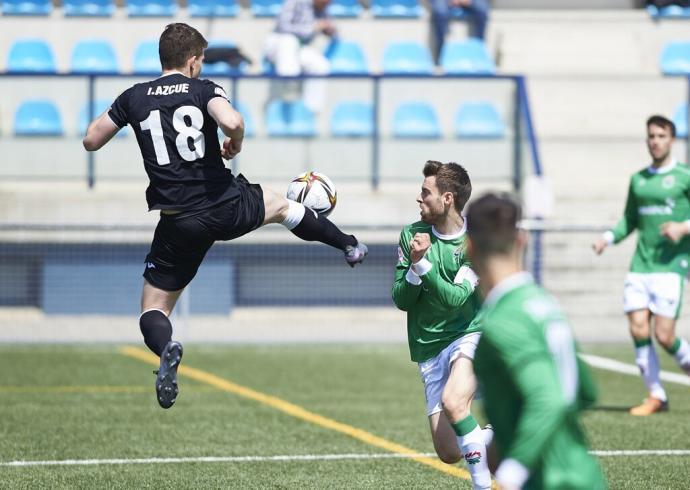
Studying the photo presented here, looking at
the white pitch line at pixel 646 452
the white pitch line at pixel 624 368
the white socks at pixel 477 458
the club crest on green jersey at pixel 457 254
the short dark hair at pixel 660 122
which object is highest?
the short dark hair at pixel 660 122

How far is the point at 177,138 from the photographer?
22.8ft

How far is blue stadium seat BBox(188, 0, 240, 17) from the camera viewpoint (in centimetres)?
2006

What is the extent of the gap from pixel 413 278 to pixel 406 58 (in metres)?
13.7

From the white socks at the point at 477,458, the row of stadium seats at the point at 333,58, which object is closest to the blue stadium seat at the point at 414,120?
the row of stadium seats at the point at 333,58

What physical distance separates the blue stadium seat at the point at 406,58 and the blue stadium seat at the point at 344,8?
957 millimetres

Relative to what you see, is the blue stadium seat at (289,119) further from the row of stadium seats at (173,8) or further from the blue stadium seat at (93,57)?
the row of stadium seats at (173,8)

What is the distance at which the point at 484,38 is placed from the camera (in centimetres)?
2045

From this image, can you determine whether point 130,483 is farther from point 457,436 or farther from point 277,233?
point 277,233

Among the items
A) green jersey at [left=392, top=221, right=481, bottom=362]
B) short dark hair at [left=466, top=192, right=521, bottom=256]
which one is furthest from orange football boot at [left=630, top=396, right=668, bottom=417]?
short dark hair at [left=466, top=192, right=521, bottom=256]

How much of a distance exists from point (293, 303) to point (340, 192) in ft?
5.15

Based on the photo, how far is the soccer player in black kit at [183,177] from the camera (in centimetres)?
691

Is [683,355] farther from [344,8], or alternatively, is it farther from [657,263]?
[344,8]

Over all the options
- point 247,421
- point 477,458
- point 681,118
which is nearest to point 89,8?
point 681,118

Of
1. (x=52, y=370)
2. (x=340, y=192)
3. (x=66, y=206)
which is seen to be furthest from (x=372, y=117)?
(x=52, y=370)
